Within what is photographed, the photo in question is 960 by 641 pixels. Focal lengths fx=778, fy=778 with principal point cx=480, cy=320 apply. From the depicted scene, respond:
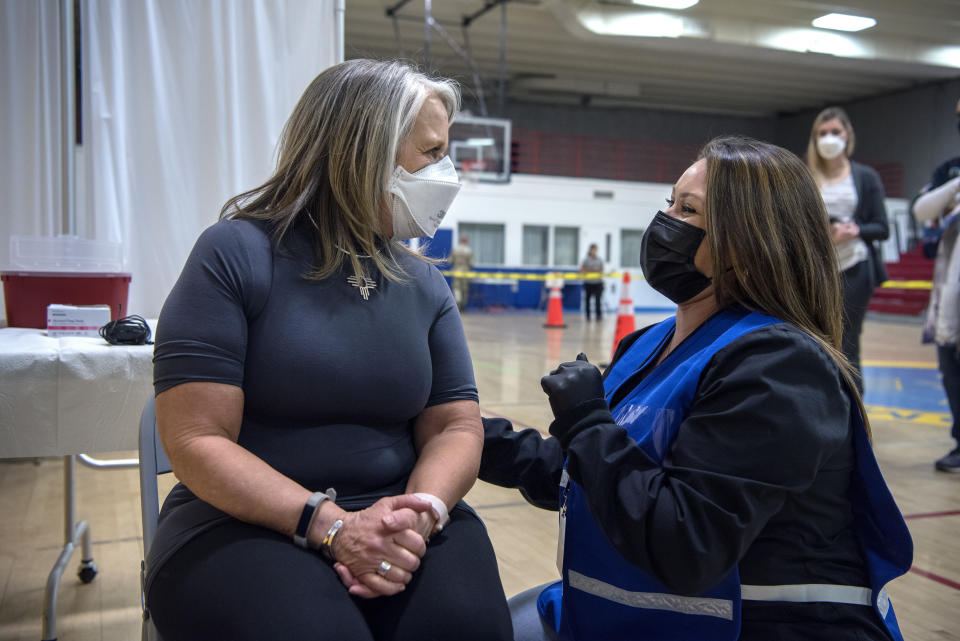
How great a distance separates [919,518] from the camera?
304cm

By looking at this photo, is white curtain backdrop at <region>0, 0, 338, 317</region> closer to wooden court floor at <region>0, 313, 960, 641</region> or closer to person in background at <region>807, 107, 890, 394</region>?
wooden court floor at <region>0, 313, 960, 641</region>

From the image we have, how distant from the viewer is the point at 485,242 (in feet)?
55.1

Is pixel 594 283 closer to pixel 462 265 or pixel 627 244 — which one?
pixel 462 265

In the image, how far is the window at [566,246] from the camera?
56.5 ft

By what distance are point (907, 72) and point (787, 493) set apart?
1730 centimetres

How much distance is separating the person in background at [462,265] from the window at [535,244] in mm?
2143

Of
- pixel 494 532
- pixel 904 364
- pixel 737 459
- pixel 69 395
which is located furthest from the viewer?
pixel 904 364

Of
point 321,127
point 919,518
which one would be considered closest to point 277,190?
point 321,127

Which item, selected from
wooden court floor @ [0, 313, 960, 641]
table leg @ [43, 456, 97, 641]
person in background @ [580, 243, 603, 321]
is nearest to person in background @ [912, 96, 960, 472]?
wooden court floor @ [0, 313, 960, 641]

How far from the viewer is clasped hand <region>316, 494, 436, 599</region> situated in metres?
1.10

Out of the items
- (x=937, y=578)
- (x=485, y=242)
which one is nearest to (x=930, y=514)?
(x=937, y=578)

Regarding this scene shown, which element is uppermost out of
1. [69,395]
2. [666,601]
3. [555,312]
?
[69,395]

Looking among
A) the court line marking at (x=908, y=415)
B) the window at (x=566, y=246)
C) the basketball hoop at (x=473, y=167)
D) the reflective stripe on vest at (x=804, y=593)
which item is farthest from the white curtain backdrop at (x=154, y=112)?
the window at (x=566, y=246)

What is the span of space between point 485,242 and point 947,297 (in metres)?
13.4
